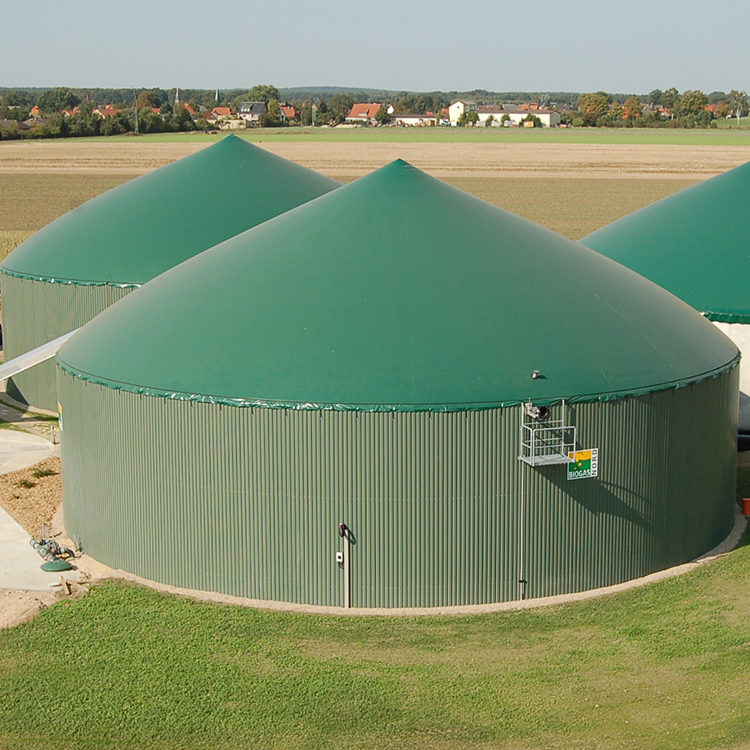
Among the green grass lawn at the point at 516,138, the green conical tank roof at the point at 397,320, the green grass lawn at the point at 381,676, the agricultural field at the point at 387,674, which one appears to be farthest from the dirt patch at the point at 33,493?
the green grass lawn at the point at 516,138

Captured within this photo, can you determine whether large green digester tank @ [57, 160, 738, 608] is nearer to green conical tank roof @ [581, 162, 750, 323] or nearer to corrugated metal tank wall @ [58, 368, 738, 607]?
corrugated metal tank wall @ [58, 368, 738, 607]

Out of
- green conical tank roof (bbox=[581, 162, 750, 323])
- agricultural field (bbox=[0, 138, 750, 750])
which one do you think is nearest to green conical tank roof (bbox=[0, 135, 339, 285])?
green conical tank roof (bbox=[581, 162, 750, 323])

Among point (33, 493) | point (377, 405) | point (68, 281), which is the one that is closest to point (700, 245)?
point (377, 405)

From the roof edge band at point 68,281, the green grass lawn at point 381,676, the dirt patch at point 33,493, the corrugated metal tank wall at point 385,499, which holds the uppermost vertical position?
the roof edge band at point 68,281

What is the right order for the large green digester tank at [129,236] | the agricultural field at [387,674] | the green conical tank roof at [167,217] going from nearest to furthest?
the agricultural field at [387,674], the large green digester tank at [129,236], the green conical tank roof at [167,217]

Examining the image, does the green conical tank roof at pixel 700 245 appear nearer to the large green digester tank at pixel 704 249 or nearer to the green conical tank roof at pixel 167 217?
the large green digester tank at pixel 704 249

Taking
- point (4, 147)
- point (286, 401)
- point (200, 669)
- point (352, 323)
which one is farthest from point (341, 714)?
point (4, 147)
